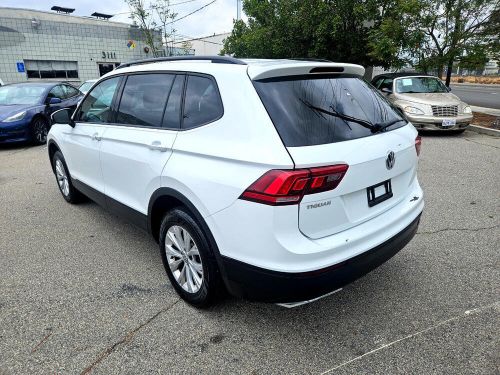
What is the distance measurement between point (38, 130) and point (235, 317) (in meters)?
9.04

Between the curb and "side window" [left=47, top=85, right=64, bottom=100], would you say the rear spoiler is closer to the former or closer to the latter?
the curb

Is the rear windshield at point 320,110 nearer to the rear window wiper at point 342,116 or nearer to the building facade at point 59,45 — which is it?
the rear window wiper at point 342,116

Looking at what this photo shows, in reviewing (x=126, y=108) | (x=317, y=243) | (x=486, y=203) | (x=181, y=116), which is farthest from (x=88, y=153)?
(x=486, y=203)

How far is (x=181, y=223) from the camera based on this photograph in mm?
2748

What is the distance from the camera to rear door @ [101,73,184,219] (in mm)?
2910

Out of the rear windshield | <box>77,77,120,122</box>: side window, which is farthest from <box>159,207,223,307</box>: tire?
<box>77,77,120,122</box>: side window

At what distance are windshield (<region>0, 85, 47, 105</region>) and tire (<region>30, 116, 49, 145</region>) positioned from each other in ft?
1.81

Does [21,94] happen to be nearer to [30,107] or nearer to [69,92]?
[30,107]

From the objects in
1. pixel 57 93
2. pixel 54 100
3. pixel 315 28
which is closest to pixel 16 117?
pixel 54 100

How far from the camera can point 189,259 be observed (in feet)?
9.24

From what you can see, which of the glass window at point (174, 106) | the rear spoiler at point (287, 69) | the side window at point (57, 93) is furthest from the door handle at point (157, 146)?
the side window at point (57, 93)

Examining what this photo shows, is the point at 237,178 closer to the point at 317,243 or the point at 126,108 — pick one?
the point at 317,243

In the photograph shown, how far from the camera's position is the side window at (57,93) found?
10.4m

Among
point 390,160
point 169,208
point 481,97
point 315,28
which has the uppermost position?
point 315,28
